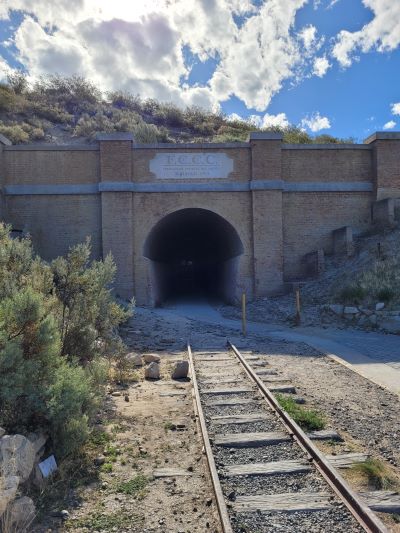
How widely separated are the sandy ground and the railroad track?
18cm

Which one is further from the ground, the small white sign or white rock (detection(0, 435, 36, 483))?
white rock (detection(0, 435, 36, 483))

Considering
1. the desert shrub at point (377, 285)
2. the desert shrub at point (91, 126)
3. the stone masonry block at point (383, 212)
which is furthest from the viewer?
the desert shrub at point (91, 126)

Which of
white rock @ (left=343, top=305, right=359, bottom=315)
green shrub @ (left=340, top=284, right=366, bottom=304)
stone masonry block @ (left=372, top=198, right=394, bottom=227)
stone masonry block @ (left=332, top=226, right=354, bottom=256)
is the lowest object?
white rock @ (left=343, top=305, right=359, bottom=315)

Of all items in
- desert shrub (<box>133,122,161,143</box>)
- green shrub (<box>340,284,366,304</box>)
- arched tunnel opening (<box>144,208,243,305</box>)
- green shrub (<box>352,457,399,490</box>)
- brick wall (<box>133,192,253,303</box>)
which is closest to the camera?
green shrub (<box>352,457,399,490</box>)

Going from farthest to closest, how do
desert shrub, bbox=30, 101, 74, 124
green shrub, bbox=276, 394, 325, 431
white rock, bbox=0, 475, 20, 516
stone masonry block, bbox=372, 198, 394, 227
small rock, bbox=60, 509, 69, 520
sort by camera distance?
desert shrub, bbox=30, 101, 74, 124 < stone masonry block, bbox=372, 198, 394, 227 < green shrub, bbox=276, 394, 325, 431 < small rock, bbox=60, 509, 69, 520 < white rock, bbox=0, 475, 20, 516

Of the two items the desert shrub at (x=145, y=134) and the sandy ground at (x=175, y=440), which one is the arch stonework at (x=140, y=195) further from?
the desert shrub at (x=145, y=134)

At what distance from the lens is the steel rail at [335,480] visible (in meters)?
3.08

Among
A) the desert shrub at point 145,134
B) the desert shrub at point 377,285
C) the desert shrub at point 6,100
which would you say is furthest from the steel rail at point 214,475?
the desert shrub at point 6,100

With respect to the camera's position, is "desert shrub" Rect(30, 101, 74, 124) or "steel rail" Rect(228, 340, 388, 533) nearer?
"steel rail" Rect(228, 340, 388, 533)

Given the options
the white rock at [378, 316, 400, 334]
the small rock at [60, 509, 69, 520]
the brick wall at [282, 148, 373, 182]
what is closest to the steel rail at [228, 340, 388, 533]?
the small rock at [60, 509, 69, 520]

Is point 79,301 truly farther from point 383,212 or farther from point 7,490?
point 383,212

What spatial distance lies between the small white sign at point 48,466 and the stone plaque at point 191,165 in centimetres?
1446

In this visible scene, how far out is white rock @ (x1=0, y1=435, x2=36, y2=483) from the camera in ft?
10.8

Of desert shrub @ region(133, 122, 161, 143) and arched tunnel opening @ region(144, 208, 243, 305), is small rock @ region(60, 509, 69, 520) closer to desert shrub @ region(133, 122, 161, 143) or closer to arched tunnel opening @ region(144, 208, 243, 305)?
arched tunnel opening @ region(144, 208, 243, 305)
